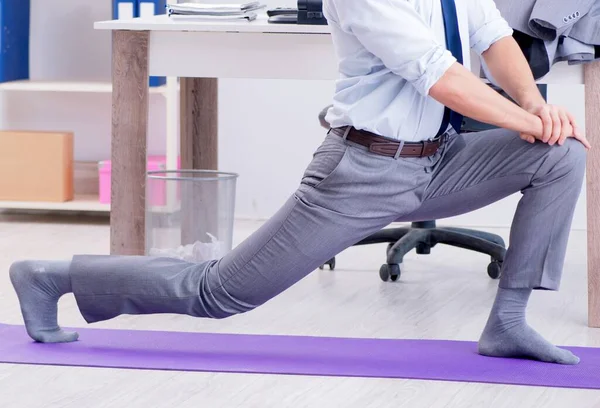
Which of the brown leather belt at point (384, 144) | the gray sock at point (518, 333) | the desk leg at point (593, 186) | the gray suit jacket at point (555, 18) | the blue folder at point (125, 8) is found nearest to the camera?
the brown leather belt at point (384, 144)

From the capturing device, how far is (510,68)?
2.17 metres

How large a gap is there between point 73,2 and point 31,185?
0.74 m

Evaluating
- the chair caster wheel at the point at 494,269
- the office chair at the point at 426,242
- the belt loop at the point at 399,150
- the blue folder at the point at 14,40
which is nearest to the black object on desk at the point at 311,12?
the office chair at the point at 426,242

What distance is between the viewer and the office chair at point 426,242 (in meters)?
2.98

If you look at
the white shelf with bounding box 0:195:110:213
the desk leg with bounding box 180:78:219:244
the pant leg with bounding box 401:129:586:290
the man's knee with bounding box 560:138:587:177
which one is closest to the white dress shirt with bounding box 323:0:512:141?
the pant leg with bounding box 401:129:586:290

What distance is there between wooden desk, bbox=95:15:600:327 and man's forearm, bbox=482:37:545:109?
338 mm

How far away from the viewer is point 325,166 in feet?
6.70

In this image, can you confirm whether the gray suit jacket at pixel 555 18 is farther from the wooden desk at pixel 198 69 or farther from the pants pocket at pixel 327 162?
the pants pocket at pixel 327 162

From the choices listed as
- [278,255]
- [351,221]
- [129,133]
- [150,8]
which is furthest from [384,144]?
[150,8]

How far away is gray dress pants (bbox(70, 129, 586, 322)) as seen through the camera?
203cm

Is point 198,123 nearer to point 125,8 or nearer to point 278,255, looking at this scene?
point 125,8

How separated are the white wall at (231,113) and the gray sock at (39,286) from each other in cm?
190

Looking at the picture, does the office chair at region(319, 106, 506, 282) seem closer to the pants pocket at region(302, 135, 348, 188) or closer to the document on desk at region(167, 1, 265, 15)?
the document on desk at region(167, 1, 265, 15)

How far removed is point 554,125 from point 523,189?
151 mm
